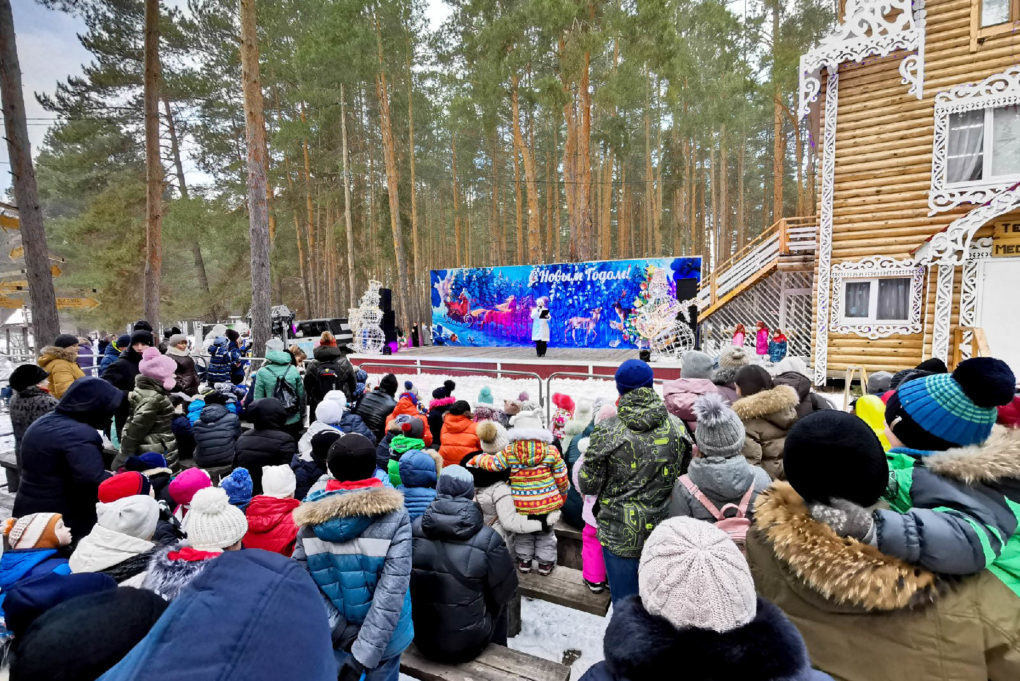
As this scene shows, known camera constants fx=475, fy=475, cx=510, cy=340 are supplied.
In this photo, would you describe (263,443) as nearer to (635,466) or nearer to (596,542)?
(596,542)

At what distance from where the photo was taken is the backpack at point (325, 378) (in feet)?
21.6

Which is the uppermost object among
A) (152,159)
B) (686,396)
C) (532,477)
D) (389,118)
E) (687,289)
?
(389,118)

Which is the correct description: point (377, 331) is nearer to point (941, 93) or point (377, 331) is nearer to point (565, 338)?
point (565, 338)

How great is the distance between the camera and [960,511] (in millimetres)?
1466

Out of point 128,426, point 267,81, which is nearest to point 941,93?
point 128,426

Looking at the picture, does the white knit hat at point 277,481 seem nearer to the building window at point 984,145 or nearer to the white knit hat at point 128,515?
the white knit hat at point 128,515

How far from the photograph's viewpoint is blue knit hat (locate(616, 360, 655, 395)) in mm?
2789

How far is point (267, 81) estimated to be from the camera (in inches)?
925

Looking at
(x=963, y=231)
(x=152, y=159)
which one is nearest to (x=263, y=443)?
(x=152, y=159)

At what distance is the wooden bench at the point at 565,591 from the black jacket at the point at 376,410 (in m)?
2.73

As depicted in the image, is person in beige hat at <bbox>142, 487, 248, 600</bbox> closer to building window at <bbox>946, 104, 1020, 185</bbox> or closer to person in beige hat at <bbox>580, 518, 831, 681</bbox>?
person in beige hat at <bbox>580, 518, 831, 681</bbox>

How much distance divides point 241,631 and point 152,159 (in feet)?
45.6

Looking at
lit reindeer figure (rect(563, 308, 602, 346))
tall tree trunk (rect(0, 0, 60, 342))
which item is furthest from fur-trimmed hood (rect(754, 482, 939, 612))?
lit reindeer figure (rect(563, 308, 602, 346))

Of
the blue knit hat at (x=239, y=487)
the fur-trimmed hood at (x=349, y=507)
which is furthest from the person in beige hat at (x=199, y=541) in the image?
the blue knit hat at (x=239, y=487)
